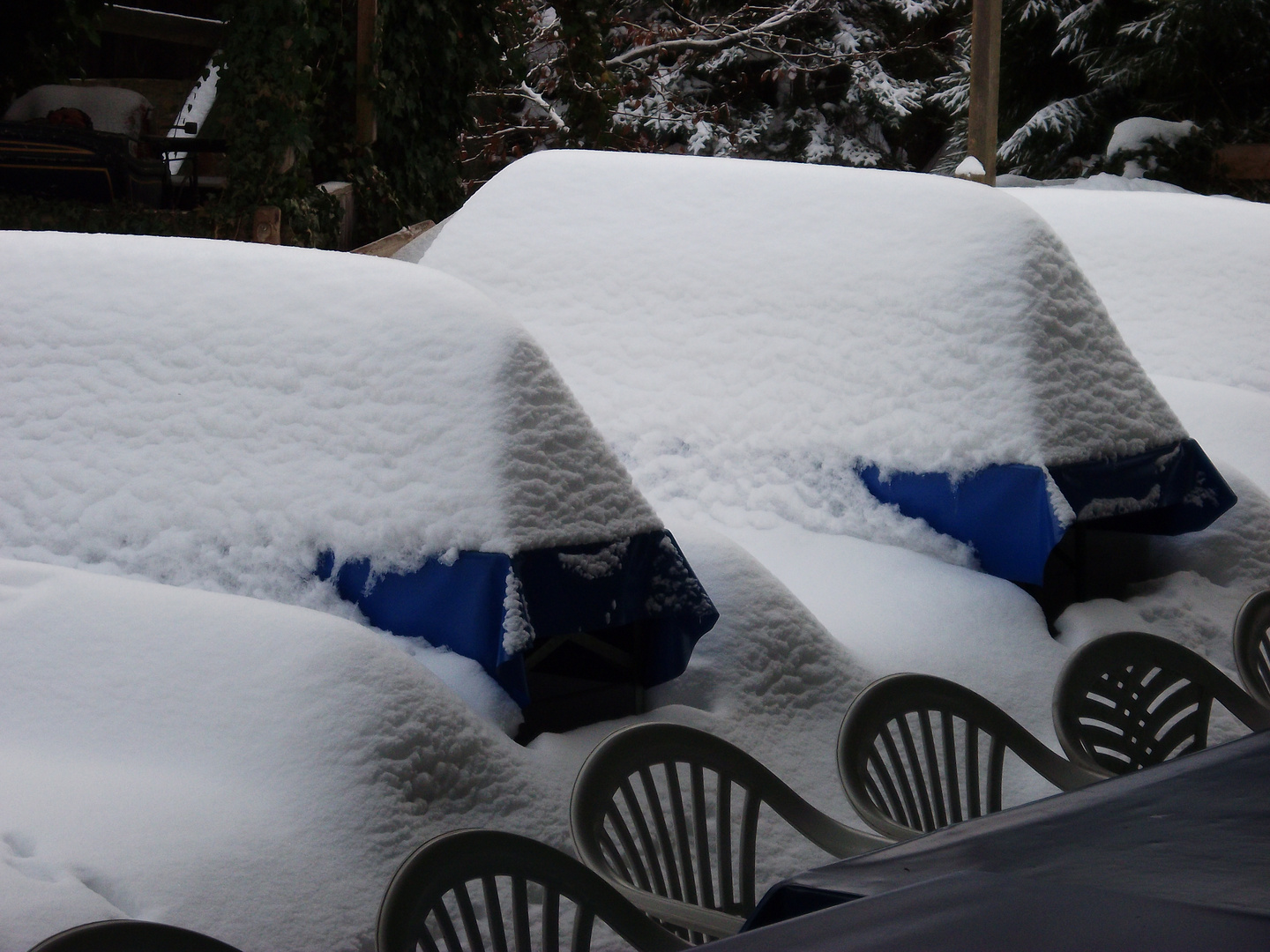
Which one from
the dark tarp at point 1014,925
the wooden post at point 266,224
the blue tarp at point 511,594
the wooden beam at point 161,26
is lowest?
the wooden post at point 266,224

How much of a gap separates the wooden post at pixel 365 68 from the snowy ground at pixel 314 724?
5.35 metres

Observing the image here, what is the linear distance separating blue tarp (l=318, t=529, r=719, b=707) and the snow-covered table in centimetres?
145

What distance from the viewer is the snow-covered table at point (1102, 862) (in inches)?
54.3

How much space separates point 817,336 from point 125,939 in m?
3.67

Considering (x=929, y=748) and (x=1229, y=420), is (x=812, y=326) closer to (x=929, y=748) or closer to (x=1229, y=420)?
(x=1229, y=420)

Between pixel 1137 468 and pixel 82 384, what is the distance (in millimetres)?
3181

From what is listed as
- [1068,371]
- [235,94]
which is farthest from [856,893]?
[235,94]

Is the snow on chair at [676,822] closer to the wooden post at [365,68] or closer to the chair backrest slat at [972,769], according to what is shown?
the chair backrest slat at [972,769]

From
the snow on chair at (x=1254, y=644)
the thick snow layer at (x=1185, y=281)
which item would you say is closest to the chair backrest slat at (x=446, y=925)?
the snow on chair at (x=1254, y=644)

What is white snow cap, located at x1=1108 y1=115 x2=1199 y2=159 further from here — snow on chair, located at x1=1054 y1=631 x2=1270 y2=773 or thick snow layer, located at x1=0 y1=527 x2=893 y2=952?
thick snow layer, located at x1=0 y1=527 x2=893 y2=952

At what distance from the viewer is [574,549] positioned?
10.6 ft

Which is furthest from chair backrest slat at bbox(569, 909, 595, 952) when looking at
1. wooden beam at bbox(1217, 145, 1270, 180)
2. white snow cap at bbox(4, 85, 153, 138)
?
wooden beam at bbox(1217, 145, 1270, 180)

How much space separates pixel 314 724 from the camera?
265 cm

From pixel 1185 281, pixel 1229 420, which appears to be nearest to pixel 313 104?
pixel 1185 281
